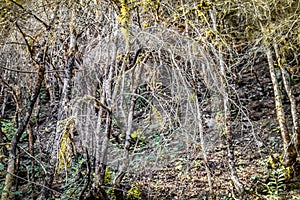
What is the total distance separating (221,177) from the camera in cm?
481

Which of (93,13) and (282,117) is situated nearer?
(93,13)

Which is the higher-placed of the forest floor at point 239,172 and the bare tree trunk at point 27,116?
the bare tree trunk at point 27,116

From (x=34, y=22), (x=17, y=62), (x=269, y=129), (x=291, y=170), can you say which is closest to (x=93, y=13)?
(x=34, y=22)

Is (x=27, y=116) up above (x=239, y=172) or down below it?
above

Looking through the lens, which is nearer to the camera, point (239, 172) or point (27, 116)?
point (27, 116)

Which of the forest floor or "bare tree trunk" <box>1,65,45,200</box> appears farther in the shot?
the forest floor

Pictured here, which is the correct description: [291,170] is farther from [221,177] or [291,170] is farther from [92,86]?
[92,86]

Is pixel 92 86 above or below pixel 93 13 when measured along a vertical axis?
below

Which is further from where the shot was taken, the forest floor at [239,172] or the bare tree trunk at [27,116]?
the forest floor at [239,172]

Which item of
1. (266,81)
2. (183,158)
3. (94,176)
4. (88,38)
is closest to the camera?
(94,176)

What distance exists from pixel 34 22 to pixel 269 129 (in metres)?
4.19

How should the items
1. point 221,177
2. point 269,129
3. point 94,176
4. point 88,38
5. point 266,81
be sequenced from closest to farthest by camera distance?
point 94,176, point 88,38, point 221,177, point 269,129, point 266,81

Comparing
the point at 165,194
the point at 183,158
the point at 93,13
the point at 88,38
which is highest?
the point at 93,13

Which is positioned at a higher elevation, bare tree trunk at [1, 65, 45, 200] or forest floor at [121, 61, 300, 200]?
bare tree trunk at [1, 65, 45, 200]
